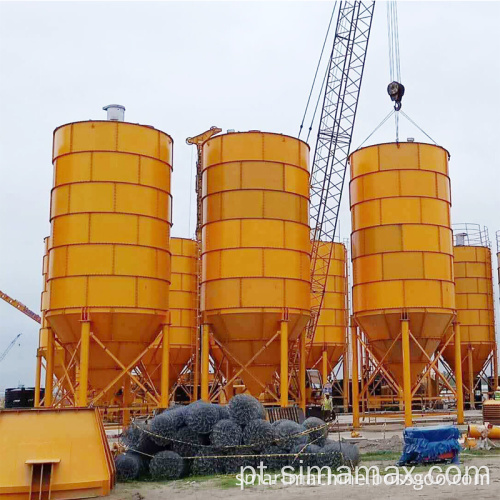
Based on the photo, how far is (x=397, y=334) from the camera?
86.6 feet

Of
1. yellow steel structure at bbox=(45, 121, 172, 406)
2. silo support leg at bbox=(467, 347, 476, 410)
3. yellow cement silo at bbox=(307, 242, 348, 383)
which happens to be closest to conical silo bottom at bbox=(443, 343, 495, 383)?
silo support leg at bbox=(467, 347, 476, 410)

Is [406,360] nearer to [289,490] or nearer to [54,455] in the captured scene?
[289,490]

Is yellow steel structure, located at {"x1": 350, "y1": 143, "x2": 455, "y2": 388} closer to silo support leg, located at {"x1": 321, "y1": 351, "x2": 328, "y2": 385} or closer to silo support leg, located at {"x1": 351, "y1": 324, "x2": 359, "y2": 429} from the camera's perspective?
silo support leg, located at {"x1": 351, "y1": 324, "x2": 359, "y2": 429}

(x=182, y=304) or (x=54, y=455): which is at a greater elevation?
(x=182, y=304)

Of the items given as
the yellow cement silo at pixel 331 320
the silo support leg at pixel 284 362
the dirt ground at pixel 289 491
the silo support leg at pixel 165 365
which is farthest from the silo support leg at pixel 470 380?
the dirt ground at pixel 289 491

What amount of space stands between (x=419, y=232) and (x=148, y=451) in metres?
14.1

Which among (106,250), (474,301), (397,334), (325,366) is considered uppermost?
(474,301)

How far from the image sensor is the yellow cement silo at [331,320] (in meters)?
41.9

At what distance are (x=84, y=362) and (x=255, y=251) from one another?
6450mm

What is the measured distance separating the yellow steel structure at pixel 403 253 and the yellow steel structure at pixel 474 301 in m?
13.9

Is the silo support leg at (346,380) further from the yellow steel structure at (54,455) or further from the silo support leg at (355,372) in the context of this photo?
the yellow steel structure at (54,455)

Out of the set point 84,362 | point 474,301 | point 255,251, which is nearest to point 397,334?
point 255,251

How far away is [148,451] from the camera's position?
16.0 meters

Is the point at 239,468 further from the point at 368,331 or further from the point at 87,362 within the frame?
the point at 368,331
